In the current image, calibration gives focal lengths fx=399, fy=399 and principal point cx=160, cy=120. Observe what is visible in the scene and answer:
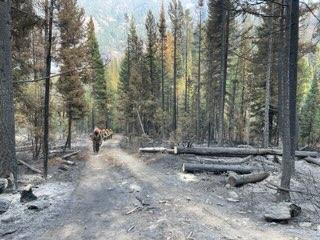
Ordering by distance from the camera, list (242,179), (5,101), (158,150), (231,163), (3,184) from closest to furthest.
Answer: (3,184), (5,101), (242,179), (231,163), (158,150)

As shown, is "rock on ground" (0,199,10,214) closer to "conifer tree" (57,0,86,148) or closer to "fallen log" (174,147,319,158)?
"fallen log" (174,147,319,158)

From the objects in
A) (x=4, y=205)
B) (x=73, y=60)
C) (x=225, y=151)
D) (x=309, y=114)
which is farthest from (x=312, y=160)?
(x=309, y=114)

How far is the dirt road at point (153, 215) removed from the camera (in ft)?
28.8

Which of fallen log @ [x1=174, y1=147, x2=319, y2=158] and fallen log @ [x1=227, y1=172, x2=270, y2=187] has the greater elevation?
fallen log @ [x1=174, y1=147, x2=319, y2=158]

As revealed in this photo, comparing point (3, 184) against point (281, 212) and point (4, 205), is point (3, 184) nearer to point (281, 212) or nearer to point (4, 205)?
point (4, 205)

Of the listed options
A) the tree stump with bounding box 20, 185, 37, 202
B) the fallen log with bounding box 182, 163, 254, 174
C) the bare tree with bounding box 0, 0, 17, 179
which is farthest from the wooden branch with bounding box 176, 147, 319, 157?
the tree stump with bounding box 20, 185, 37, 202

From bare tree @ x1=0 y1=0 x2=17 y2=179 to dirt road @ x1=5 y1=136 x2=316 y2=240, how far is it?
7.53ft

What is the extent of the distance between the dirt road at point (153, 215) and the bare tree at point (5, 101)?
2.30 m

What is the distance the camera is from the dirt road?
28.8 feet

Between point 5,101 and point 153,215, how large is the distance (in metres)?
5.97

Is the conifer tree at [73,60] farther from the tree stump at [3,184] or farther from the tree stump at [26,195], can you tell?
the tree stump at [26,195]

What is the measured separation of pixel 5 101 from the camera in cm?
1237

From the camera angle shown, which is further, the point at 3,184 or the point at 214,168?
the point at 214,168

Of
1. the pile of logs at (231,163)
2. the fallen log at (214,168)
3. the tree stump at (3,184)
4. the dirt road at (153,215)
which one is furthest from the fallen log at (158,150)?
the tree stump at (3,184)
